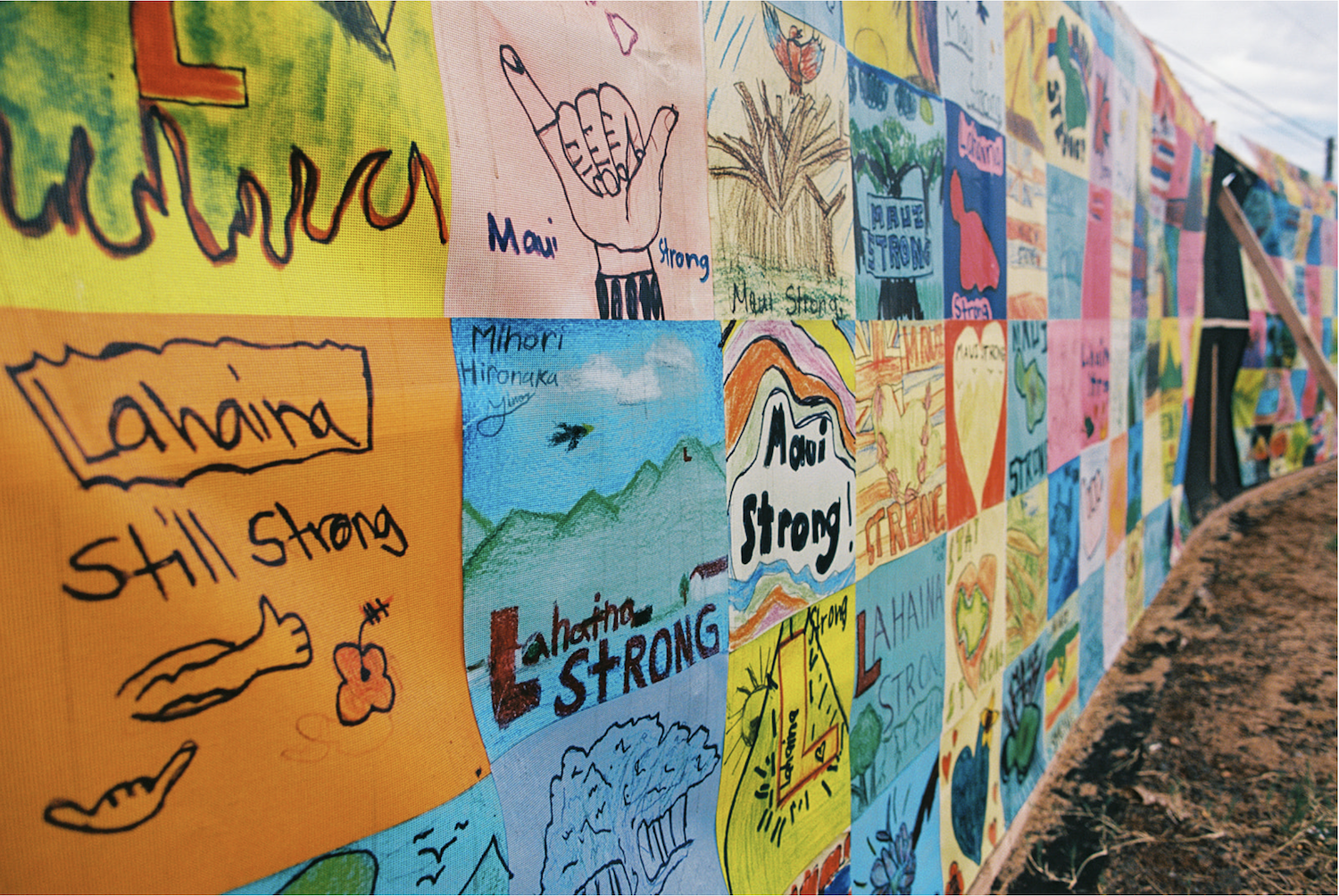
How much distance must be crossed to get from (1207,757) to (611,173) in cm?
371

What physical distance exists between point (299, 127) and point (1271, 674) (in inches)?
198

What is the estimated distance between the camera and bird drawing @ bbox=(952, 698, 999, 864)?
2.66m

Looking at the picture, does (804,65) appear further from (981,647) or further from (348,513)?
(981,647)

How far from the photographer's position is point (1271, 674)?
4.34 m

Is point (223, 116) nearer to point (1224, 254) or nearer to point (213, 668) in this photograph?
point (213, 668)

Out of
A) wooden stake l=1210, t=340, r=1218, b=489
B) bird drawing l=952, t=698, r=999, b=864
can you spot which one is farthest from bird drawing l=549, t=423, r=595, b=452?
wooden stake l=1210, t=340, r=1218, b=489

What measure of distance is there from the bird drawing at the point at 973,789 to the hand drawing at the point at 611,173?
1969 mm

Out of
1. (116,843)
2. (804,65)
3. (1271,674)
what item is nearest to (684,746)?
(116,843)

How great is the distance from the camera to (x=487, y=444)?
1186 mm

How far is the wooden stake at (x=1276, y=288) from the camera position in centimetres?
643

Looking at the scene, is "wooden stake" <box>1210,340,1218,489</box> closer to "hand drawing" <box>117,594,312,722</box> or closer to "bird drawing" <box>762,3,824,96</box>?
"bird drawing" <box>762,3,824,96</box>

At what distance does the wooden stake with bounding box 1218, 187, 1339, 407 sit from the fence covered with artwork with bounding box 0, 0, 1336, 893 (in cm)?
509

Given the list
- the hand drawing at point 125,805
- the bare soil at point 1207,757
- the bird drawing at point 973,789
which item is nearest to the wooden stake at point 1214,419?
the bare soil at point 1207,757

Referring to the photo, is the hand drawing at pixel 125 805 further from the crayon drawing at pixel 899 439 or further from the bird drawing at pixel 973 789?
the bird drawing at pixel 973 789
